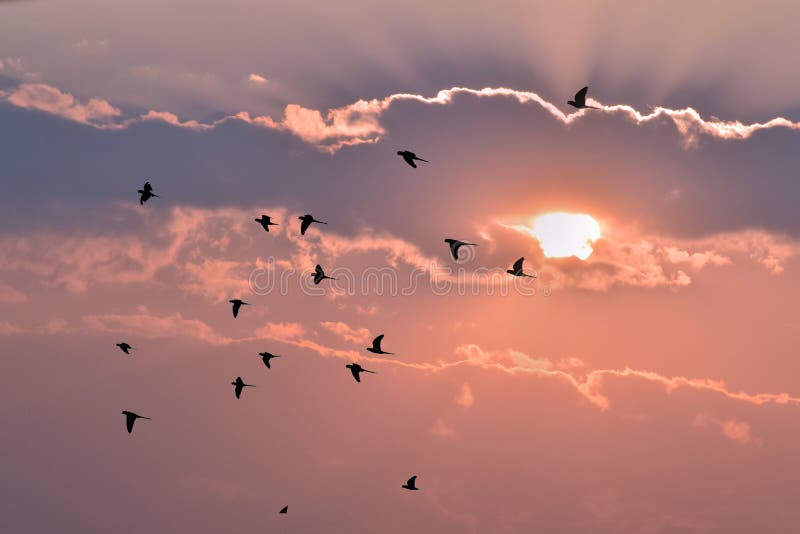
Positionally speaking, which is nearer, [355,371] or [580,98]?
[580,98]

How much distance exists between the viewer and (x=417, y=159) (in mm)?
60625

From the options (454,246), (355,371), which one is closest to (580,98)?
(454,246)

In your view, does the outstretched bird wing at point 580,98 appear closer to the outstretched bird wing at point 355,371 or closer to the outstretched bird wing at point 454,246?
the outstretched bird wing at point 454,246

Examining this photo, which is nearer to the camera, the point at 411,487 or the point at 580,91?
the point at 580,91

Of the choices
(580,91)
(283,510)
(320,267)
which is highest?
(580,91)

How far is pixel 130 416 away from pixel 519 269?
30.9 metres

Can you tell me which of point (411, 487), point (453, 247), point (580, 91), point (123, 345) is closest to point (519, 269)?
point (453, 247)

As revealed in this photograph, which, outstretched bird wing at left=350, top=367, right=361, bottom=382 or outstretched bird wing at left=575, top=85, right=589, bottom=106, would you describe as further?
outstretched bird wing at left=350, top=367, right=361, bottom=382

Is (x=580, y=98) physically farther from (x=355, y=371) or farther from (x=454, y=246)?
(x=355, y=371)

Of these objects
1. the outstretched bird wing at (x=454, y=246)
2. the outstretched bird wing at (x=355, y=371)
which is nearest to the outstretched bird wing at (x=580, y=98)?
the outstretched bird wing at (x=454, y=246)

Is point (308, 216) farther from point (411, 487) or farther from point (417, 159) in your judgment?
point (411, 487)

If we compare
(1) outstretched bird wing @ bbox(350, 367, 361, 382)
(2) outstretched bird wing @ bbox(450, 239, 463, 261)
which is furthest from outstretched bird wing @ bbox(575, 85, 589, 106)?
(1) outstretched bird wing @ bbox(350, 367, 361, 382)

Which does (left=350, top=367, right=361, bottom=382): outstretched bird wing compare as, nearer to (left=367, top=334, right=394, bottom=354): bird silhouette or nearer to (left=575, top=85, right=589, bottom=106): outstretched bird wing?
(left=367, top=334, right=394, bottom=354): bird silhouette

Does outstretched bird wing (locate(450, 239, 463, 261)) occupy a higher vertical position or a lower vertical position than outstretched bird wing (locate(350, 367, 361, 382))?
higher
